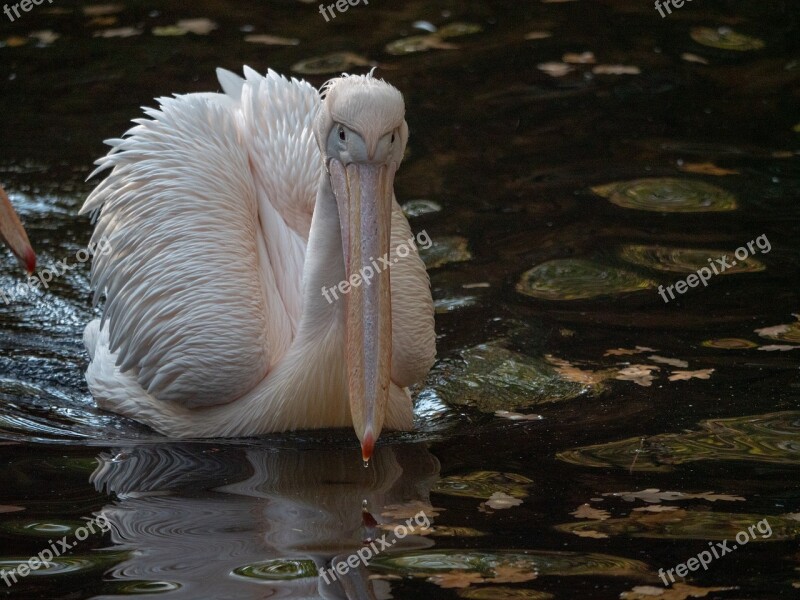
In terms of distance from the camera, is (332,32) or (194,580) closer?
(194,580)

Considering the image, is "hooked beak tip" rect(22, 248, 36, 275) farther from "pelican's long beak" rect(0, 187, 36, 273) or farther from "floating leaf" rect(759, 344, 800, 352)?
"floating leaf" rect(759, 344, 800, 352)

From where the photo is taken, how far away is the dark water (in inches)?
150

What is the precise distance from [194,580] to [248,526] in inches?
16.1

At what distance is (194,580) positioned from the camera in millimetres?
3619

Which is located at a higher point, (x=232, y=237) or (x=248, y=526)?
(x=232, y=237)

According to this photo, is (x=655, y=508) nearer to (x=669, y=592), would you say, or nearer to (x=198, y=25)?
(x=669, y=592)

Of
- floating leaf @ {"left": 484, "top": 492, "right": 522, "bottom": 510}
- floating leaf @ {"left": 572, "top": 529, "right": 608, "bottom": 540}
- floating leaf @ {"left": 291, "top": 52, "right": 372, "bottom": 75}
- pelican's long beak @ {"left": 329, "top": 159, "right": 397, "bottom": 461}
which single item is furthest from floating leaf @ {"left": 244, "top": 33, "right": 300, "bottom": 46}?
floating leaf @ {"left": 572, "top": 529, "right": 608, "bottom": 540}

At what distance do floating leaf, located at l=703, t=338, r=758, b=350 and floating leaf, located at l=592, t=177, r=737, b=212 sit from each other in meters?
1.45

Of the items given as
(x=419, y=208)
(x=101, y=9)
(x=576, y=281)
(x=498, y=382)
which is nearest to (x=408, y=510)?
(x=498, y=382)

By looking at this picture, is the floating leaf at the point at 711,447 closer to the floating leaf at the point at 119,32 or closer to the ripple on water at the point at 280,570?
the ripple on water at the point at 280,570

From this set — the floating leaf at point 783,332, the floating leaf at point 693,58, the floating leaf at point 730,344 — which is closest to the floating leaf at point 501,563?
the floating leaf at point 730,344

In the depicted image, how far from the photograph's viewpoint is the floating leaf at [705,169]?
7.23m

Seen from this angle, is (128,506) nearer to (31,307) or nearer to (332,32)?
(31,307)

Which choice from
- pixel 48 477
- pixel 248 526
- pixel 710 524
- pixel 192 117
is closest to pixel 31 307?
pixel 192 117
